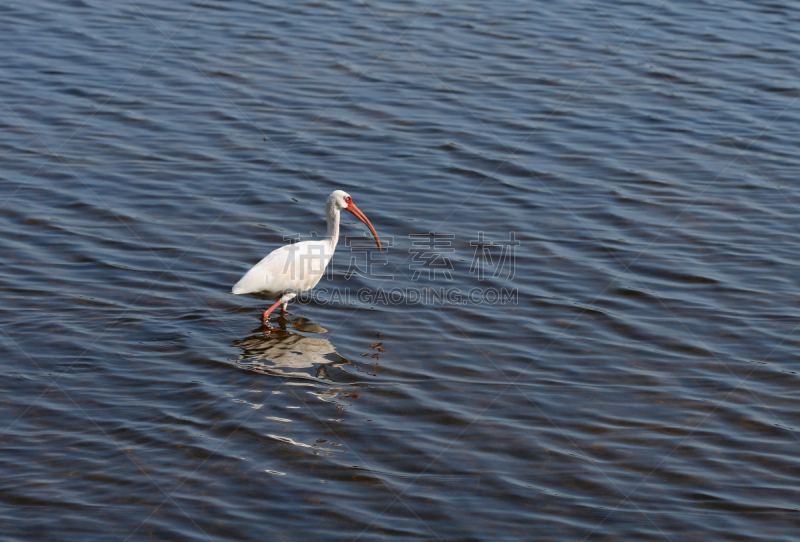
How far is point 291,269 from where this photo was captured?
8.66m

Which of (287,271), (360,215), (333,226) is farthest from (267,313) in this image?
(360,215)

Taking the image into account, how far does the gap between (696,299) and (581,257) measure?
1.32m

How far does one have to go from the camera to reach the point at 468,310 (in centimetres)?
897

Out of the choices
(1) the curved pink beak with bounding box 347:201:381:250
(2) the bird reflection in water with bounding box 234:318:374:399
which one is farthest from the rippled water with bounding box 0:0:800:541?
(1) the curved pink beak with bounding box 347:201:381:250

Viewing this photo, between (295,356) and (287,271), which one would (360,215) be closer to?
(287,271)

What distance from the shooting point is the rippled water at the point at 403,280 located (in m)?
6.24

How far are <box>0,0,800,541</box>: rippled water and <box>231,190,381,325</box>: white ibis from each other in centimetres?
32

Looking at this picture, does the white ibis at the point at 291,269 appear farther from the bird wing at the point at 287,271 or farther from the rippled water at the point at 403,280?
the rippled water at the point at 403,280

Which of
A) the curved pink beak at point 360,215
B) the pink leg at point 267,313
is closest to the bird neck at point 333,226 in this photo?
the curved pink beak at point 360,215

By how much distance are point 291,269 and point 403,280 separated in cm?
137

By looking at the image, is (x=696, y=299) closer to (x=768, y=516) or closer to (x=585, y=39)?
(x=768, y=516)

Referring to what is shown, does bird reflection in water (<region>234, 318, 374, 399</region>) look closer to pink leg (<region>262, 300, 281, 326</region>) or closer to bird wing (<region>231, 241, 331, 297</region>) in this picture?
pink leg (<region>262, 300, 281, 326</region>)

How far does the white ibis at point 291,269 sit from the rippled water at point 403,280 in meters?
0.32

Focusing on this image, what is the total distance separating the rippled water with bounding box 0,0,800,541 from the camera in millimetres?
6238
